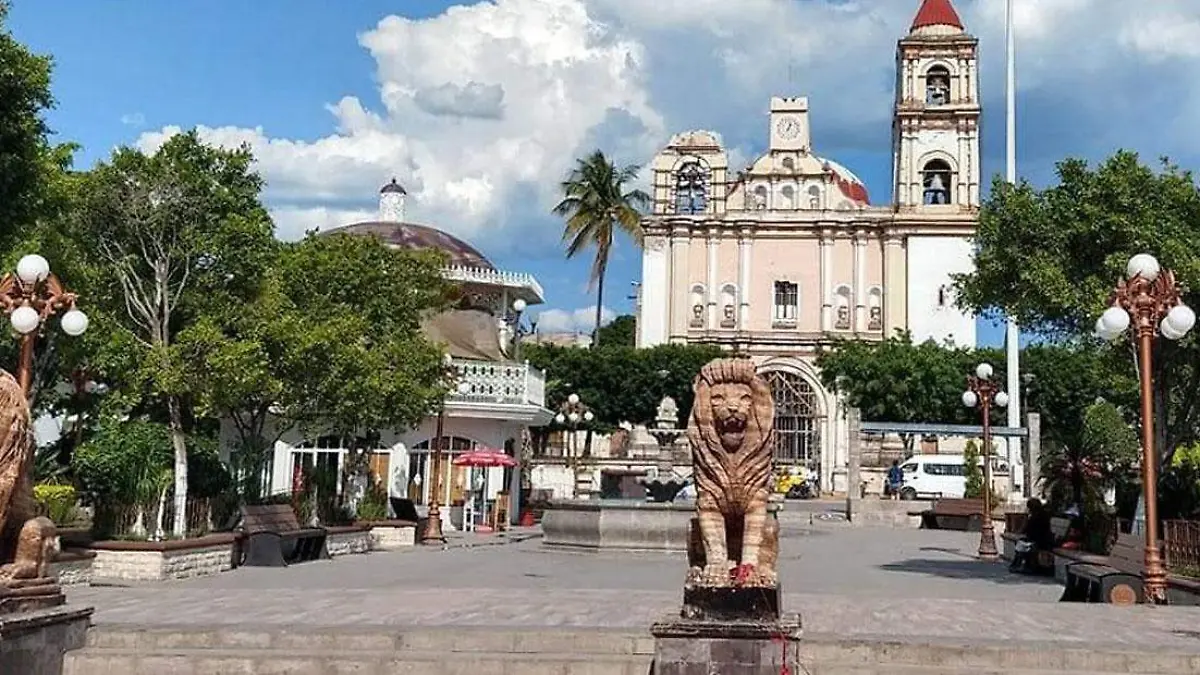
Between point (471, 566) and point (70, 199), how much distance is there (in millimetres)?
7995

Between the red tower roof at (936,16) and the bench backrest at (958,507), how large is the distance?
→ 31.2 metres

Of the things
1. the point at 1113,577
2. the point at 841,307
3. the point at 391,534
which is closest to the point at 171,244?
the point at 391,534

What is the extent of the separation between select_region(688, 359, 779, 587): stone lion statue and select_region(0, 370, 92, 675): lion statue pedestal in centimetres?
440

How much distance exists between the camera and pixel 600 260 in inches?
2237

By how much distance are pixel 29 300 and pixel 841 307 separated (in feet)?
157

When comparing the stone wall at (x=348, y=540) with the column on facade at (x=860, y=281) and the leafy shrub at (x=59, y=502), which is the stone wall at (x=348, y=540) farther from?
the column on facade at (x=860, y=281)

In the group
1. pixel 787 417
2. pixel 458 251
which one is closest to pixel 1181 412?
pixel 458 251

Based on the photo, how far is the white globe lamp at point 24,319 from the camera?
40.7 feet

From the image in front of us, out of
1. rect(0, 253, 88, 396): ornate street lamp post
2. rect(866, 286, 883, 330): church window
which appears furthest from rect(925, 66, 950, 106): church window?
rect(0, 253, 88, 396): ornate street lamp post

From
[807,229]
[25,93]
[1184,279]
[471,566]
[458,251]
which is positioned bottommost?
[471,566]

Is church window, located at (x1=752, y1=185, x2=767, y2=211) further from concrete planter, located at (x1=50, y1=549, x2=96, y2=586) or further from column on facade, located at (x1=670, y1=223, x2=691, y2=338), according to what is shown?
concrete planter, located at (x1=50, y1=549, x2=96, y2=586)

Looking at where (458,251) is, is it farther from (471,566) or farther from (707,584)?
(707,584)

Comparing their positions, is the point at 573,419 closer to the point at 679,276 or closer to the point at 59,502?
the point at 59,502

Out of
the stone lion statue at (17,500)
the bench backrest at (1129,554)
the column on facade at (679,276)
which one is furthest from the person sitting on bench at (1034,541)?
the column on facade at (679,276)
